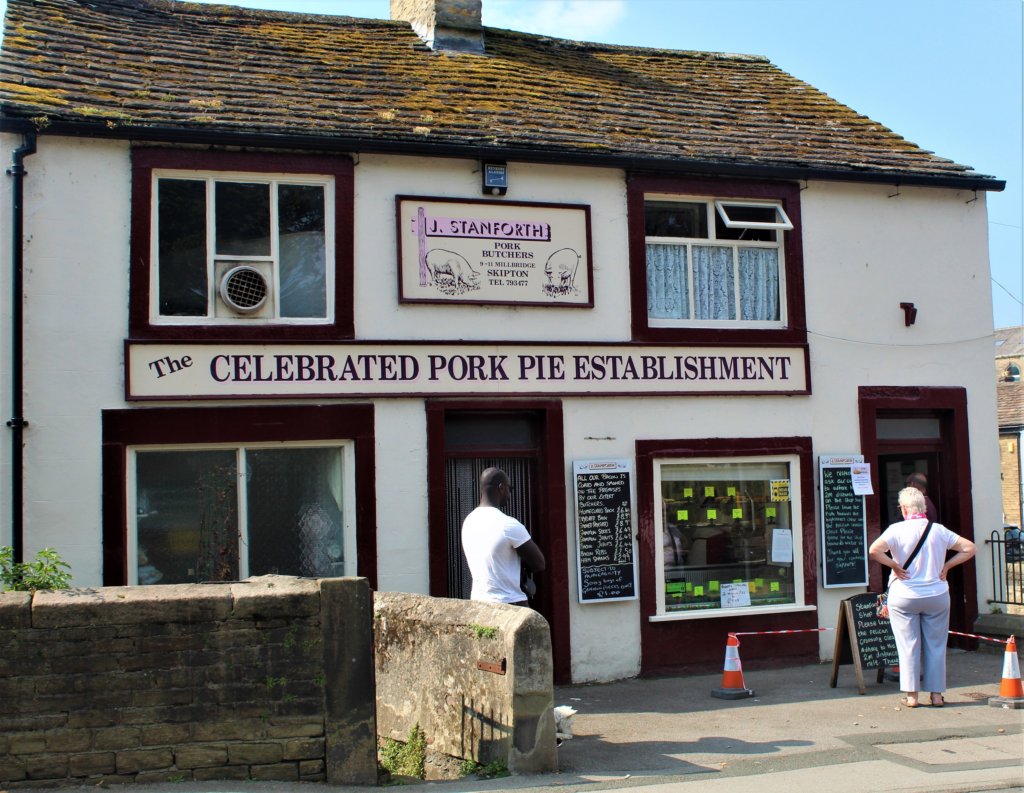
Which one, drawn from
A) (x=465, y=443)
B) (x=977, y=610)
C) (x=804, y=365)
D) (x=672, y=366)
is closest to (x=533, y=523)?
(x=465, y=443)

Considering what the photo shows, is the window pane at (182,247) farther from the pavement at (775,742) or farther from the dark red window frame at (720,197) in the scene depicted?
the pavement at (775,742)

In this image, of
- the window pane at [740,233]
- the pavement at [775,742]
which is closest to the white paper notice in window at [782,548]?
the pavement at [775,742]

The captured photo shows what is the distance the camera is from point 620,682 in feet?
35.8

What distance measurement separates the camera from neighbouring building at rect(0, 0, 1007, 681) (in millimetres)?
9867

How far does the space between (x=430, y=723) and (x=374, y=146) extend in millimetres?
5374

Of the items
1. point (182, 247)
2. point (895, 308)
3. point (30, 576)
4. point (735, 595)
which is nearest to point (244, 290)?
point (182, 247)

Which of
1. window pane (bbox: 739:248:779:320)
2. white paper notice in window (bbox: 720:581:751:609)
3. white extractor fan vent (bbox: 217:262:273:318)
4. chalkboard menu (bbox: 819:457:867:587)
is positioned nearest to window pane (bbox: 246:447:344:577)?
white extractor fan vent (bbox: 217:262:273:318)

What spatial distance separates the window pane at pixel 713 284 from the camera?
11914mm

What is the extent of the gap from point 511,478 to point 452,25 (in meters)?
5.86

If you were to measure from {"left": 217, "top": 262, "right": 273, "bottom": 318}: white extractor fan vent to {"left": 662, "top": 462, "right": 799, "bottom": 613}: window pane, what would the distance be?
422 centimetres

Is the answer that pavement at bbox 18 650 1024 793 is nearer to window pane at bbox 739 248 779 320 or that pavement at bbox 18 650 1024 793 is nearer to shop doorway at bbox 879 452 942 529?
shop doorway at bbox 879 452 942 529

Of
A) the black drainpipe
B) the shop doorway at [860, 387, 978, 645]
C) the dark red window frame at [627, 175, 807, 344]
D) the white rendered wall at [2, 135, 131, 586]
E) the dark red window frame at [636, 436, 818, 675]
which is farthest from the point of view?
the shop doorway at [860, 387, 978, 645]

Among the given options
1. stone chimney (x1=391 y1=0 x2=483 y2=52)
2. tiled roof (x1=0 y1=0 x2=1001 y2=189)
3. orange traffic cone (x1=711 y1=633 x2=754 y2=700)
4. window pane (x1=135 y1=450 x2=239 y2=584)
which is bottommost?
orange traffic cone (x1=711 y1=633 x2=754 y2=700)

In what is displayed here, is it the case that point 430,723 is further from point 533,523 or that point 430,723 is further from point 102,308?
point 102,308
